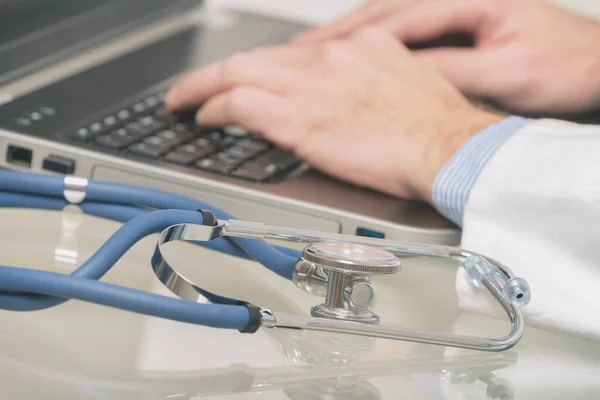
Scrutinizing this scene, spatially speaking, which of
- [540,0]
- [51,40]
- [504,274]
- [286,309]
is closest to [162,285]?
[286,309]

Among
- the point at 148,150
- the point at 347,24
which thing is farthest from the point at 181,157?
the point at 347,24

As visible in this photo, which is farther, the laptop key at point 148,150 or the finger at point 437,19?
the finger at point 437,19

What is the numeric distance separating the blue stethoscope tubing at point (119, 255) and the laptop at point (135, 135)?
50mm

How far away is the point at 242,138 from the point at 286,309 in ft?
0.79

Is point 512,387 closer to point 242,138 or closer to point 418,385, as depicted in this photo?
point 418,385

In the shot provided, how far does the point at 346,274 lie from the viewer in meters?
0.44

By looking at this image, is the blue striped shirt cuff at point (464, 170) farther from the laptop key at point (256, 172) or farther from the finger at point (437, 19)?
the finger at point (437, 19)

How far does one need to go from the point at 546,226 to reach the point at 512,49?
306 mm

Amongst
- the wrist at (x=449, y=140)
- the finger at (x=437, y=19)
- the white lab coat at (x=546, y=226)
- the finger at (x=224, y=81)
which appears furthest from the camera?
the finger at (x=437, y=19)

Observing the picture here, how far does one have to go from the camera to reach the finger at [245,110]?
68cm

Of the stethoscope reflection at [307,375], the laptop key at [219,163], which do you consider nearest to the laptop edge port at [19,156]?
the laptop key at [219,163]

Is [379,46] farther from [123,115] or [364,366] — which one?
[364,366]

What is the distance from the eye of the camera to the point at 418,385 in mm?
427

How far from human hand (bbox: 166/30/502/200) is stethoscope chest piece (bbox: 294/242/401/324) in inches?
6.1
